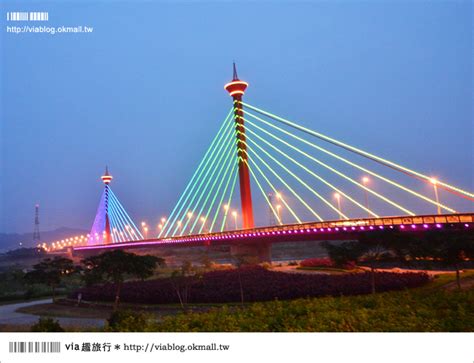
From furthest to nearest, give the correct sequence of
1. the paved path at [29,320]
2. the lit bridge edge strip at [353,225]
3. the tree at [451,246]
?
1. the lit bridge edge strip at [353,225]
2. the tree at [451,246]
3. the paved path at [29,320]

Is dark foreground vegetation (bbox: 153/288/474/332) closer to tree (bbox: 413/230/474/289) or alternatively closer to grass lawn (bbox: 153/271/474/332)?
grass lawn (bbox: 153/271/474/332)

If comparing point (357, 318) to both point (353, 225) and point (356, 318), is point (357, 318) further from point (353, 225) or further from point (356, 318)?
point (353, 225)

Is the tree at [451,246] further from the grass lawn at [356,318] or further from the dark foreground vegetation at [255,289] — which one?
the grass lawn at [356,318]

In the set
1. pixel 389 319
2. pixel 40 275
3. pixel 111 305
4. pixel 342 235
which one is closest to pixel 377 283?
pixel 342 235

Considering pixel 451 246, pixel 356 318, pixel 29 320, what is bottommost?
pixel 29 320
